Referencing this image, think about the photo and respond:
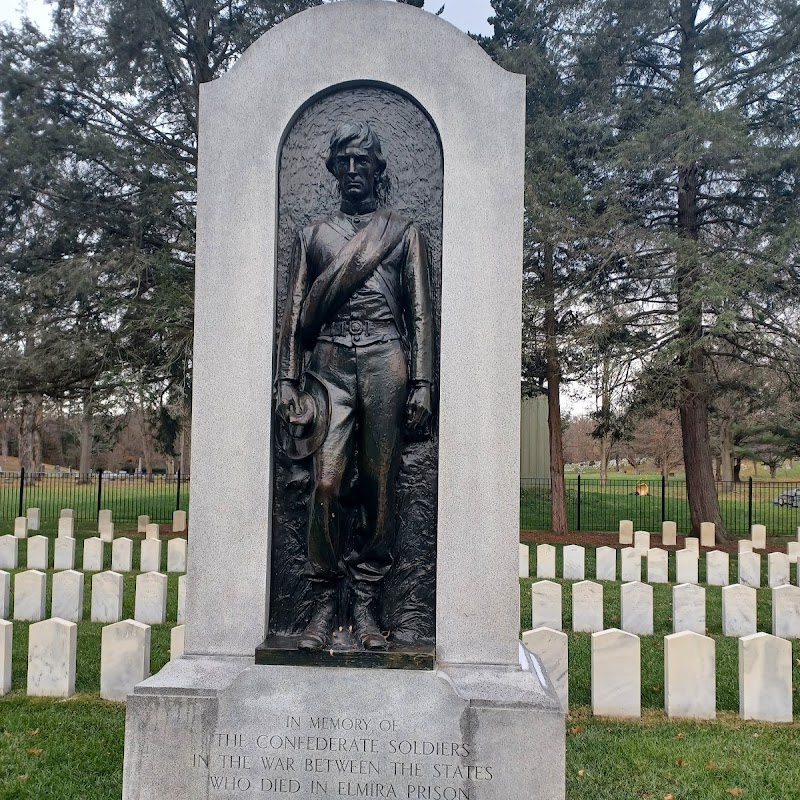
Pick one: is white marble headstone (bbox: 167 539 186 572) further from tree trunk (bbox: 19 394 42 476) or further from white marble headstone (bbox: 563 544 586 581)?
tree trunk (bbox: 19 394 42 476)

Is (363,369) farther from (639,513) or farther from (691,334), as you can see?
(639,513)

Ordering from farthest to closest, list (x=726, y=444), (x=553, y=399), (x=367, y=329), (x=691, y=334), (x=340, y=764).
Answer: (x=726, y=444), (x=553, y=399), (x=691, y=334), (x=367, y=329), (x=340, y=764)

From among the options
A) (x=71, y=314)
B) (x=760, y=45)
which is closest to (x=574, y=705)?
(x=71, y=314)

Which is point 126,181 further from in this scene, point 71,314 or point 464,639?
point 464,639

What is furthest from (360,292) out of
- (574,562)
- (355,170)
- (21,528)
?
(21,528)

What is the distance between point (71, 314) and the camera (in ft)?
56.0

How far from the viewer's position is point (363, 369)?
4117 millimetres

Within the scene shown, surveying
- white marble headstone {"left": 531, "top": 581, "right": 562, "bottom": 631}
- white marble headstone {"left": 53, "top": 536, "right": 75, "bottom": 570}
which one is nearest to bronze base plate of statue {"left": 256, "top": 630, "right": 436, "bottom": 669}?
white marble headstone {"left": 531, "top": 581, "right": 562, "bottom": 631}

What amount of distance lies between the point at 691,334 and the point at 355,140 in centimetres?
1306

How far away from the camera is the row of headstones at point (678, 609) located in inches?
334

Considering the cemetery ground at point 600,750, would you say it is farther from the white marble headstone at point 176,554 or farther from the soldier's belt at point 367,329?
the white marble headstone at point 176,554

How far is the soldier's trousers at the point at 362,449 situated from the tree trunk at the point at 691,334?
12.0 meters

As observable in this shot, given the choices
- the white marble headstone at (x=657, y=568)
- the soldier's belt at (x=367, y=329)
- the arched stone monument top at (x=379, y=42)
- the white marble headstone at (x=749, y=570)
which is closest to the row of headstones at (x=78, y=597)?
the soldier's belt at (x=367, y=329)

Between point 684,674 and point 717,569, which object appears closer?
point 684,674
